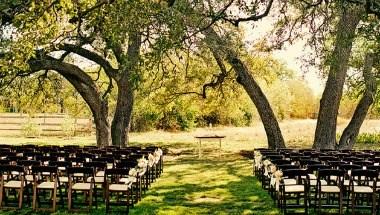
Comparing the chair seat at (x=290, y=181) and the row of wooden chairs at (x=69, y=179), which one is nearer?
the row of wooden chairs at (x=69, y=179)

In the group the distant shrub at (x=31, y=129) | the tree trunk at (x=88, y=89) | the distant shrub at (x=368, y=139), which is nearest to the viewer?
the tree trunk at (x=88, y=89)

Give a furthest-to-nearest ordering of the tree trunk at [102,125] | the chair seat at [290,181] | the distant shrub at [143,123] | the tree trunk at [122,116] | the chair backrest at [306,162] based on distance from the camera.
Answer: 1. the distant shrub at [143,123]
2. the tree trunk at [102,125]
3. the tree trunk at [122,116]
4. the chair backrest at [306,162]
5. the chair seat at [290,181]

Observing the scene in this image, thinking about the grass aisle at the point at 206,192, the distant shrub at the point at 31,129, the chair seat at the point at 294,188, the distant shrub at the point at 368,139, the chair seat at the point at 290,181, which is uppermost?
the distant shrub at the point at 31,129

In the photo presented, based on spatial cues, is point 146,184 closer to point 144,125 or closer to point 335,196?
point 335,196

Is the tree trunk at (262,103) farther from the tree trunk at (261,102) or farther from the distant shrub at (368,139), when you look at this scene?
the distant shrub at (368,139)

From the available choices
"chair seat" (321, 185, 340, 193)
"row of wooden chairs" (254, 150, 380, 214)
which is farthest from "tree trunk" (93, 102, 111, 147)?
"chair seat" (321, 185, 340, 193)

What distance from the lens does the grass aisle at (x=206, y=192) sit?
11.3 m

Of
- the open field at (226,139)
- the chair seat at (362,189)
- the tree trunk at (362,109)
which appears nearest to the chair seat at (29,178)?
the chair seat at (362,189)

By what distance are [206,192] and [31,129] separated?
30.0 meters

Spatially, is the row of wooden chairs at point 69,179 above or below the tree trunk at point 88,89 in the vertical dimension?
below

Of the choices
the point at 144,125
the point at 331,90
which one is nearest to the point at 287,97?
the point at 144,125

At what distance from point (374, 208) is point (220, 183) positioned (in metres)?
6.21

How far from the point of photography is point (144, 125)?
46.5 metres

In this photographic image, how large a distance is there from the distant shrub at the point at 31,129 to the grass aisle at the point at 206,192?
23048 mm
